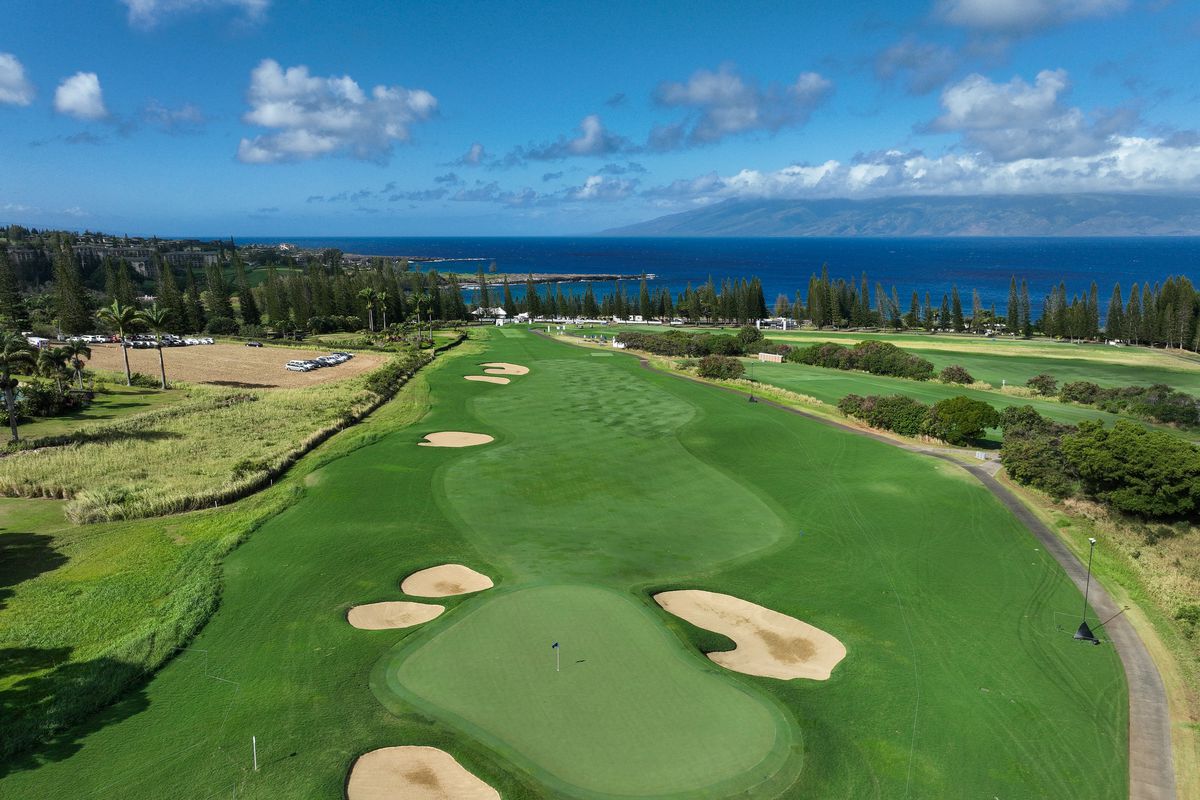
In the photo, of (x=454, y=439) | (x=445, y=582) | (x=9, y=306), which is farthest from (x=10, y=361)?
(x=9, y=306)

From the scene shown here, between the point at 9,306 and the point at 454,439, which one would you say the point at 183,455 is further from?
the point at 9,306

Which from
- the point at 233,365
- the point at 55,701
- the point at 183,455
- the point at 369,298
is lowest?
the point at 55,701

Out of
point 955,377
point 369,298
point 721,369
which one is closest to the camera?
point 955,377

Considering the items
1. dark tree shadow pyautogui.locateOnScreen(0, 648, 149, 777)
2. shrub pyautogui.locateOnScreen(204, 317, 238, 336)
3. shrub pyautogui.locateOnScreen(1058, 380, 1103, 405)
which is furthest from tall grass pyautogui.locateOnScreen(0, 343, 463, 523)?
shrub pyautogui.locateOnScreen(1058, 380, 1103, 405)

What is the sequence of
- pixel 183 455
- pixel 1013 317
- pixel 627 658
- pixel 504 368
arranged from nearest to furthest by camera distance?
pixel 627 658
pixel 183 455
pixel 504 368
pixel 1013 317

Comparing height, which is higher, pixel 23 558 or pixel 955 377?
pixel 23 558

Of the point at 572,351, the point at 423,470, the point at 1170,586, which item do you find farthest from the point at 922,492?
the point at 572,351
